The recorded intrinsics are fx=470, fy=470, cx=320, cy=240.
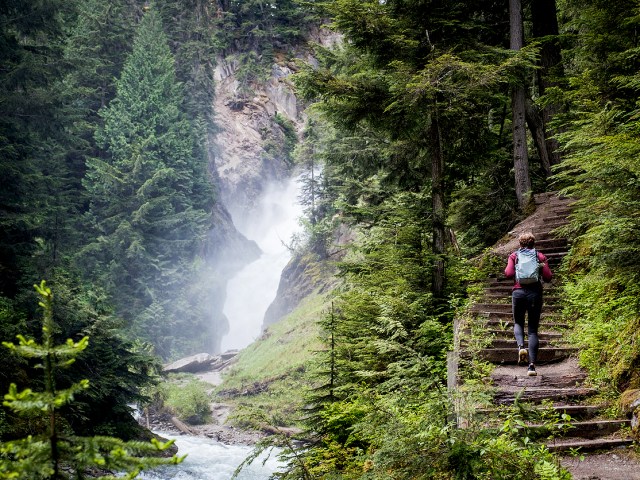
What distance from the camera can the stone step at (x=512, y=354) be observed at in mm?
6672

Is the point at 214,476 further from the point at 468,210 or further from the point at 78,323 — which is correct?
the point at 468,210

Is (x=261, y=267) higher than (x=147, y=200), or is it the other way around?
(x=147, y=200)

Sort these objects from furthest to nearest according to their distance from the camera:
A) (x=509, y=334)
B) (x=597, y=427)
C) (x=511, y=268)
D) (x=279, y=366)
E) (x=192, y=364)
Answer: (x=192, y=364)
(x=279, y=366)
(x=509, y=334)
(x=511, y=268)
(x=597, y=427)

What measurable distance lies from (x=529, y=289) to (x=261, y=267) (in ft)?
121

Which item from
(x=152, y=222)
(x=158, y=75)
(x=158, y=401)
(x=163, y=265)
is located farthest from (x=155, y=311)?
(x=158, y=75)

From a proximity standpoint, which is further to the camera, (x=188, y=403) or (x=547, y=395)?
(x=188, y=403)

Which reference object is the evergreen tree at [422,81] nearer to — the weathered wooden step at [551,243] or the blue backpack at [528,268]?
the weathered wooden step at [551,243]

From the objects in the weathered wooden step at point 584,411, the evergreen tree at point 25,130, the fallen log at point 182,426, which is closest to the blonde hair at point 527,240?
the weathered wooden step at point 584,411

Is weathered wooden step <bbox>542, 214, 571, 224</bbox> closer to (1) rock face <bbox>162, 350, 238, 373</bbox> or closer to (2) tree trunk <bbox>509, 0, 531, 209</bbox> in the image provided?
(2) tree trunk <bbox>509, 0, 531, 209</bbox>

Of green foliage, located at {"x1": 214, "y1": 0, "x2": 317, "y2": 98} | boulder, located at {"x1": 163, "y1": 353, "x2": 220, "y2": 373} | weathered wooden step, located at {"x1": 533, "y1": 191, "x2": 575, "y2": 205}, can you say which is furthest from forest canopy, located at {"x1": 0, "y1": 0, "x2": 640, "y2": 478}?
green foliage, located at {"x1": 214, "y1": 0, "x2": 317, "y2": 98}

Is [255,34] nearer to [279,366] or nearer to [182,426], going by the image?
[279,366]

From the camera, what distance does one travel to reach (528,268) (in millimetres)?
6105

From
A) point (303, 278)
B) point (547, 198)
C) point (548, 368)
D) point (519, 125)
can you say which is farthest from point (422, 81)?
point (303, 278)

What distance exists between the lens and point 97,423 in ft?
40.4
